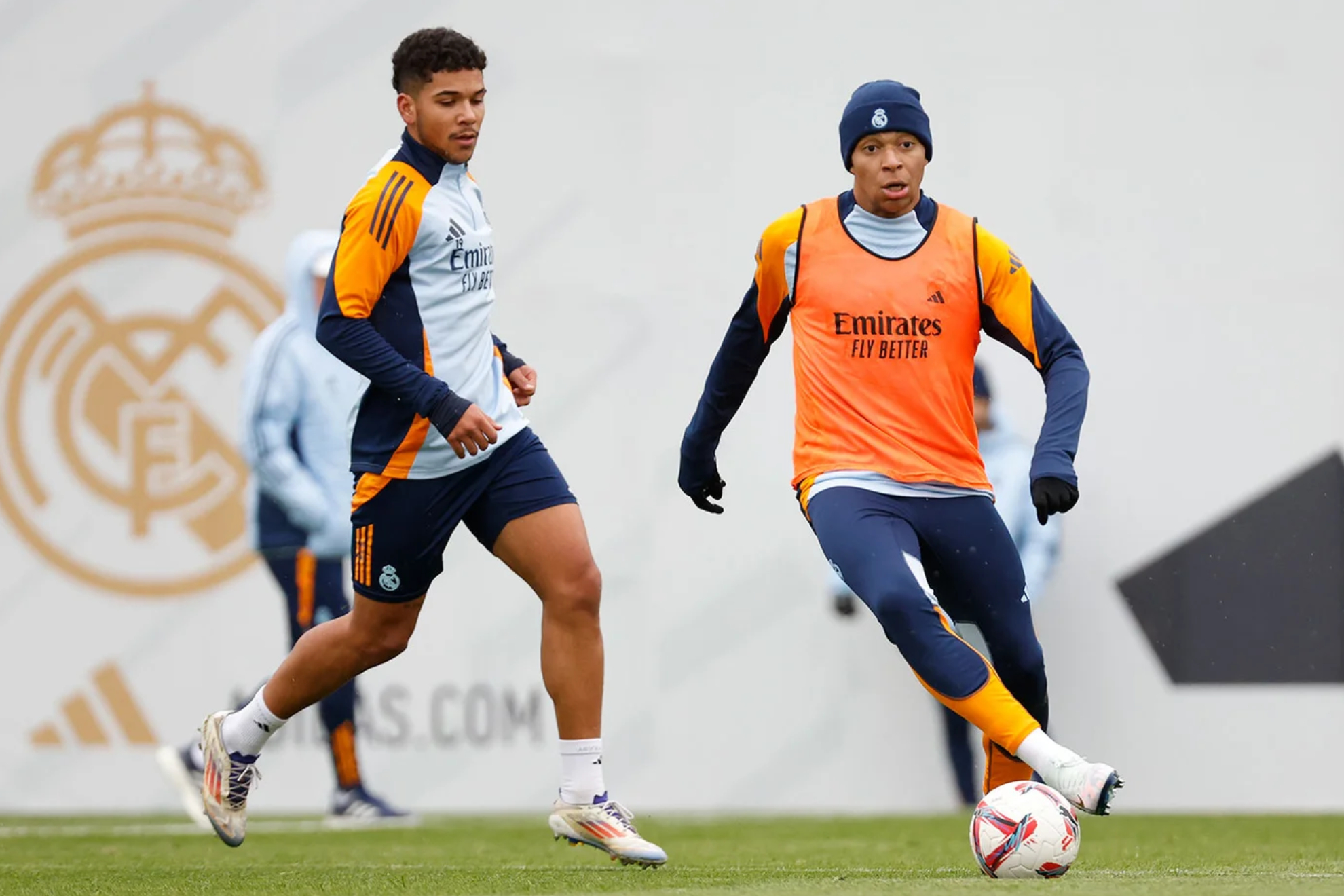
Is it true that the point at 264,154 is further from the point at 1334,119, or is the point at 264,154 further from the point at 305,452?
the point at 1334,119

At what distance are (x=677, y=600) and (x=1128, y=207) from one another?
2727 mm

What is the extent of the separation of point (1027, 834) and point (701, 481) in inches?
62.6

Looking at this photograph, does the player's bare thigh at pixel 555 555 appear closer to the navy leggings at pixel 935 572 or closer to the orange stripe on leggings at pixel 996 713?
the navy leggings at pixel 935 572

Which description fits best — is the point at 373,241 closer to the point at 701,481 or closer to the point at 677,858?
the point at 701,481

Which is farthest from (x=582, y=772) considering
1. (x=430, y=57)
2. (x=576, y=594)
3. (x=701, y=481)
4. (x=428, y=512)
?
(x=430, y=57)

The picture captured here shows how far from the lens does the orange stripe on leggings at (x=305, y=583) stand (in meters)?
8.29

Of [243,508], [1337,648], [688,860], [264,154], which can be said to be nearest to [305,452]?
[243,508]

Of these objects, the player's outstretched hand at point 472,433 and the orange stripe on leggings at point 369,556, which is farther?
the orange stripe on leggings at point 369,556

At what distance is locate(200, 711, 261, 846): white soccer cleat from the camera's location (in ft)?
19.3

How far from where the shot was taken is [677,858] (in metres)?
6.46

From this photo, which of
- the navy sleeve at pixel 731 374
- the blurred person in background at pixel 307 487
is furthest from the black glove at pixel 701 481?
the blurred person in background at pixel 307 487

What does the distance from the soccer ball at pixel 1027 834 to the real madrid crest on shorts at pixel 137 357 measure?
5.66 metres

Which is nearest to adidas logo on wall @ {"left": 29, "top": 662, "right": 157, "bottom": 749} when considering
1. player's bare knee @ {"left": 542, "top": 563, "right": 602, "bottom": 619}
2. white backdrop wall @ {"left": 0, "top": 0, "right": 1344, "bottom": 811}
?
white backdrop wall @ {"left": 0, "top": 0, "right": 1344, "bottom": 811}

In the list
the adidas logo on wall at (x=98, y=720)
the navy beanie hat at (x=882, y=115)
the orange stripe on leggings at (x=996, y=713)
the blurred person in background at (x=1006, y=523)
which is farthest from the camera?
the adidas logo on wall at (x=98, y=720)
